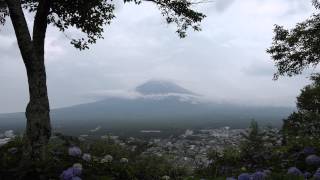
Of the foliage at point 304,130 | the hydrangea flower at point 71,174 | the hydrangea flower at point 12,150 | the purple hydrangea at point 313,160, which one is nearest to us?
the hydrangea flower at point 71,174

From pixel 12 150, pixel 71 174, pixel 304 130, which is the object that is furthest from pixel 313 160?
pixel 12 150

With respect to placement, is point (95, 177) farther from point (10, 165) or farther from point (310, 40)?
point (310, 40)

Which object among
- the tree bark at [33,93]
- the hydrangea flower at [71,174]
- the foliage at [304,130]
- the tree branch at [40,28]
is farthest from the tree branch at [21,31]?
the foliage at [304,130]

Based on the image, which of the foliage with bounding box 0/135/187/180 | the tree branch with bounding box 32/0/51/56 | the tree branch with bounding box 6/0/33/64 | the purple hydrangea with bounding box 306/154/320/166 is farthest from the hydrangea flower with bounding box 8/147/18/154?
the purple hydrangea with bounding box 306/154/320/166

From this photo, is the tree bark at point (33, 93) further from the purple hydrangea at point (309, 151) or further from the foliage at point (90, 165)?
the purple hydrangea at point (309, 151)

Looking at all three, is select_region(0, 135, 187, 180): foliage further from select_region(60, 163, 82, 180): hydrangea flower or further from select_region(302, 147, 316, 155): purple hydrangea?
select_region(302, 147, 316, 155): purple hydrangea

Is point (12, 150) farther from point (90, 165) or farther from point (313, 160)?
point (313, 160)

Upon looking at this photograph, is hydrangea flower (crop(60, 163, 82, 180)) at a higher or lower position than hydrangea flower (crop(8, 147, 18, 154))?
lower

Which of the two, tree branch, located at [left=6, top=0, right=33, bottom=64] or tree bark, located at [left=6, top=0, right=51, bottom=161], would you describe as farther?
tree branch, located at [left=6, top=0, right=33, bottom=64]

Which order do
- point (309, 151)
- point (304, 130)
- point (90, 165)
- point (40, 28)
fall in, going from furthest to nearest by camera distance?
point (304, 130), point (40, 28), point (309, 151), point (90, 165)

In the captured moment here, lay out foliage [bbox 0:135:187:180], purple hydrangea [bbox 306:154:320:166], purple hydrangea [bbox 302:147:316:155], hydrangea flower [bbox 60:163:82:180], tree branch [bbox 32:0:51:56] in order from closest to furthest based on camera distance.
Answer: hydrangea flower [bbox 60:163:82:180], foliage [bbox 0:135:187:180], purple hydrangea [bbox 306:154:320:166], purple hydrangea [bbox 302:147:316:155], tree branch [bbox 32:0:51:56]

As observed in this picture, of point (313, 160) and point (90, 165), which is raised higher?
point (313, 160)

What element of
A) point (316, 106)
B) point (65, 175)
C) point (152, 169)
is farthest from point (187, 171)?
point (316, 106)

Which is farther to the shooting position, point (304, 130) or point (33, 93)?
point (304, 130)
